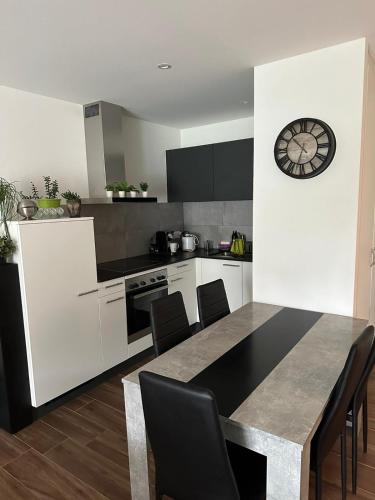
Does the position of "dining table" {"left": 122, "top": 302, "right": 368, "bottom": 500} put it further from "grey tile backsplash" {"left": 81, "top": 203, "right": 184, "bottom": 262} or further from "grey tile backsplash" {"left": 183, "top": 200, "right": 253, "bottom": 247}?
"grey tile backsplash" {"left": 183, "top": 200, "right": 253, "bottom": 247}

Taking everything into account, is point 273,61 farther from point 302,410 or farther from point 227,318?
point 302,410

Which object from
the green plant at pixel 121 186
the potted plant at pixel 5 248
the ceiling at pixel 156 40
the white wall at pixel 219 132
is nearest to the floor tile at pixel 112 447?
the potted plant at pixel 5 248

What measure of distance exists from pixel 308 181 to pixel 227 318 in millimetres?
1157

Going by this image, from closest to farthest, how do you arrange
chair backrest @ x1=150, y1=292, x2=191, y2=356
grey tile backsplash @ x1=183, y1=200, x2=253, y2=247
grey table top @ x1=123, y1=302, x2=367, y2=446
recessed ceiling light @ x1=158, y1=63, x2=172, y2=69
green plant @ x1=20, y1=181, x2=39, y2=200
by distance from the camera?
grey table top @ x1=123, y1=302, x2=367, y2=446
chair backrest @ x1=150, y1=292, x2=191, y2=356
recessed ceiling light @ x1=158, y1=63, x2=172, y2=69
green plant @ x1=20, y1=181, x2=39, y2=200
grey tile backsplash @ x1=183, y1=200, x2=253, y2=247

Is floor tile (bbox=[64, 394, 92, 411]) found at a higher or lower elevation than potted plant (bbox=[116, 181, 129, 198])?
lower

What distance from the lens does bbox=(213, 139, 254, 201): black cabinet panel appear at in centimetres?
377

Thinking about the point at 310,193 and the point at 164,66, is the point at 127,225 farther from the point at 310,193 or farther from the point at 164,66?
the point at 310,193

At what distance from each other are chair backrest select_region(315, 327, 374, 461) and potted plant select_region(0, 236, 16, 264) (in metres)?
2.19

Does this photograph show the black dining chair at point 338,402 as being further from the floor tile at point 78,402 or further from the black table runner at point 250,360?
the floor tile at point 78,402

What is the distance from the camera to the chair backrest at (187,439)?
1179mm

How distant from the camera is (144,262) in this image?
3715 mm

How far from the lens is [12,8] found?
1.69 m

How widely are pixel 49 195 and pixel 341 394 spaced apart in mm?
2587

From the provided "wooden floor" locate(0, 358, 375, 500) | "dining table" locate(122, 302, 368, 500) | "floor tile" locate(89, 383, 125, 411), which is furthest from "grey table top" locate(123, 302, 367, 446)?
"floor tile" locate(89, 383, 125, 411)
